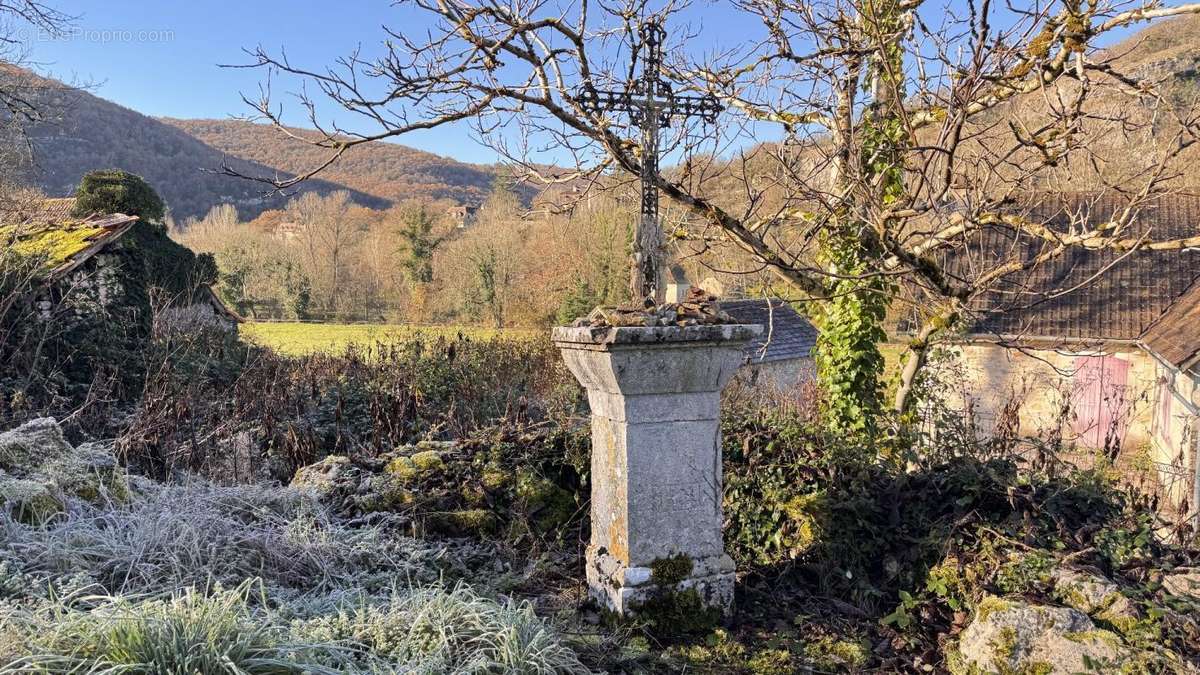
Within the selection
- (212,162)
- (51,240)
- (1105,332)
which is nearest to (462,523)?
(51,240)

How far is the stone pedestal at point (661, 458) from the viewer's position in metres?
3.23

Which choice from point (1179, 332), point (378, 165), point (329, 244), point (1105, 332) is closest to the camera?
point (1179, 332)

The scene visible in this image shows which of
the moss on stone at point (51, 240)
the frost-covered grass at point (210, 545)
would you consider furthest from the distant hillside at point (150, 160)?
the frost-covered grass at point (210, 545)

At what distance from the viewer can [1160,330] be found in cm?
1211

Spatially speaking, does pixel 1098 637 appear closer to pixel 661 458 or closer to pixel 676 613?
pixel 676 613

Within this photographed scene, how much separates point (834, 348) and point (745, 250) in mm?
2090

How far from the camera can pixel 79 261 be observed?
8.78 metres

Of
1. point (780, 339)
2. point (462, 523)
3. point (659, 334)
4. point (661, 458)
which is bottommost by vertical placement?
point (462, 523)

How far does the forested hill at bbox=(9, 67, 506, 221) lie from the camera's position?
133ft

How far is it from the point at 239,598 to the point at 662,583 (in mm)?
1817

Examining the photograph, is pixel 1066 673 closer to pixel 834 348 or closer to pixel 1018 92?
pixel 1018 92

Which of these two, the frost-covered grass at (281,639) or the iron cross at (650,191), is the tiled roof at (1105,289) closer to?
the iron cross at (650,191)

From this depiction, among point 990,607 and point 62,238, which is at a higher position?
point 62,238

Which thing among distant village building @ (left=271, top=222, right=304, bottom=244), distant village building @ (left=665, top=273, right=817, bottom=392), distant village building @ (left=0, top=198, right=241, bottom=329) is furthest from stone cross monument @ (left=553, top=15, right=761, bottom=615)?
distant village building @ (left=271, top=222, right=304, bottom=244)
